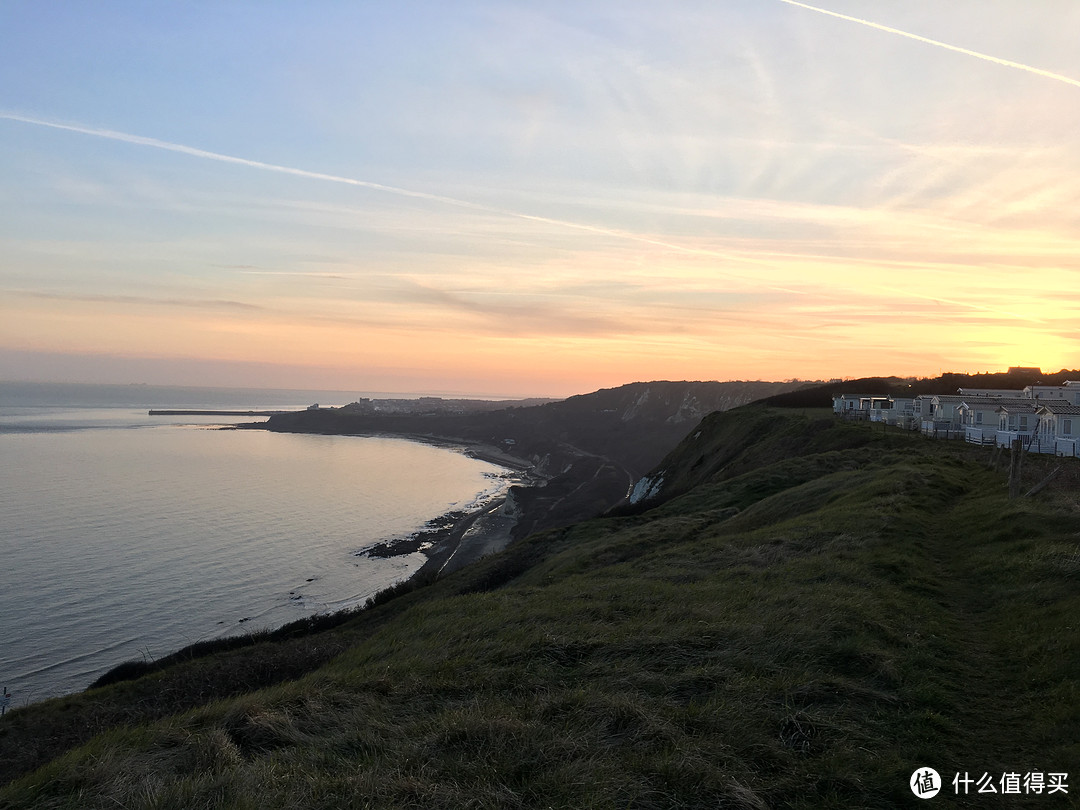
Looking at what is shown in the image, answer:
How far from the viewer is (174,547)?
5800 cm

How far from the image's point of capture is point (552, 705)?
27.4 ft

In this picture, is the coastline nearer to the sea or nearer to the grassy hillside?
the sea

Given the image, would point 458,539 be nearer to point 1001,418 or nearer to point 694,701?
point 1001,418

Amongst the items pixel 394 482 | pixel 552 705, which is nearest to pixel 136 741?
pixel 552 705

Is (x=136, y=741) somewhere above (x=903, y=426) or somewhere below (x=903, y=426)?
below

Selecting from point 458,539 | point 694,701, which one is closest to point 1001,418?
point 694,701

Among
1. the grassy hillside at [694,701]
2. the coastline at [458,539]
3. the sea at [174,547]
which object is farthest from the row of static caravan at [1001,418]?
the sea at [174,547]

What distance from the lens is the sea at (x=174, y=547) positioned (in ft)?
124

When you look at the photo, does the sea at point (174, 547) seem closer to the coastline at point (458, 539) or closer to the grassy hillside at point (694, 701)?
the coastline at point (458, 539)

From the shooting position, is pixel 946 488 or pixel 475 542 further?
pixel 475 542

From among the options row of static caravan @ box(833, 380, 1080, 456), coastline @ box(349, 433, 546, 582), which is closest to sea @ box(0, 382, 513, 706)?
coastline @ box(349, 433, 546, 582)

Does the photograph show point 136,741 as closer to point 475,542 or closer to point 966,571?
point 966,571

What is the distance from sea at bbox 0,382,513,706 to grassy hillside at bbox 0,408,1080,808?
28.9m

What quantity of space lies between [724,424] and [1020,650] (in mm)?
60536
